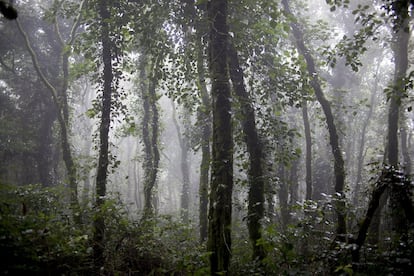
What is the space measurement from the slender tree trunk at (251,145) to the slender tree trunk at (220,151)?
1.49m

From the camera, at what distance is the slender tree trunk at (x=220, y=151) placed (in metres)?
5.57

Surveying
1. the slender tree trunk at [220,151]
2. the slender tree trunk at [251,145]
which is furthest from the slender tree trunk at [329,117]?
the slender tree trunk at [220,151]

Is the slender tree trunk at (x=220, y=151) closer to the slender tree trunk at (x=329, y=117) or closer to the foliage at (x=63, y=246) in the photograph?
the foliage at (x=63, y=246)

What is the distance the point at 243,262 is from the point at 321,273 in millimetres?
1476

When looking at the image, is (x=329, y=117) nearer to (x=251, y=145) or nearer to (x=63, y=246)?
(x=251, y=145)

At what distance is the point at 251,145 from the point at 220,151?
2.54 metres

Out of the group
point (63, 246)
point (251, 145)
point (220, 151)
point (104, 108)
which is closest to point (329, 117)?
point (251, 145)

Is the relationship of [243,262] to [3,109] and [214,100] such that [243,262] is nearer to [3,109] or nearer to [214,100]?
[214,100]

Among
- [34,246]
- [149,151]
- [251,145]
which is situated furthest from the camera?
[149,151]

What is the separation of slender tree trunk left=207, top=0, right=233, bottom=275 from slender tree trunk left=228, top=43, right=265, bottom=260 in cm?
149

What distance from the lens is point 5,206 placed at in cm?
470

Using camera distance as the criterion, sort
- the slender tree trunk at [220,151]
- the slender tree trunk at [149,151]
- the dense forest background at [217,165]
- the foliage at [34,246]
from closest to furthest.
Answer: the foliage at [34,246] < the dense forest background at [217,165] < the slender tree trunk at [220,151] < the slender tree trunk at [149,151]

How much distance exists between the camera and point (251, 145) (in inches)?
334

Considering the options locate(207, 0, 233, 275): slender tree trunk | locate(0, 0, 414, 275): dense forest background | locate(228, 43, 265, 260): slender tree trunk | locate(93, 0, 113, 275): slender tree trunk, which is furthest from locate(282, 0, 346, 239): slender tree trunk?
locate(93, 0, 113, 275): slender tree trunk
